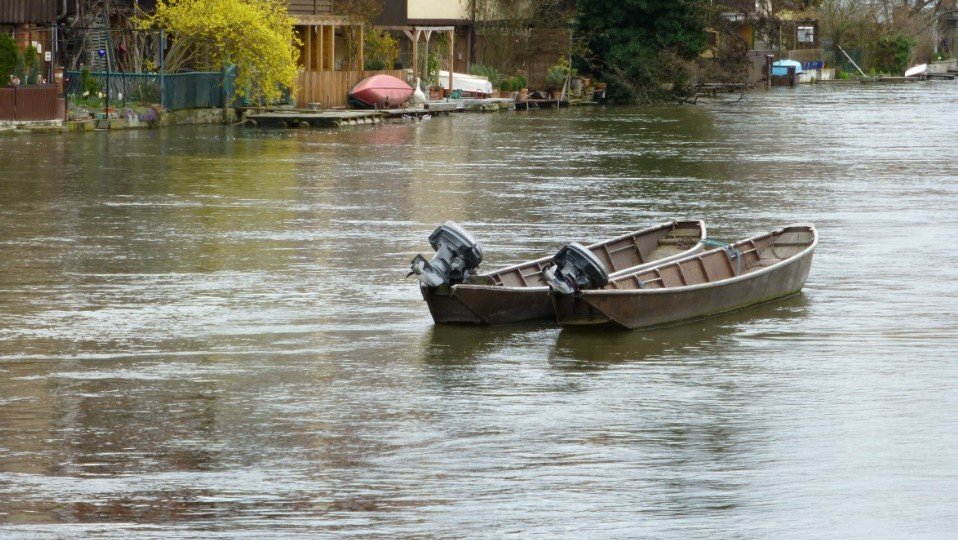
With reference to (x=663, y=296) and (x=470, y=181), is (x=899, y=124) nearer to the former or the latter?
(x=470, y=181)

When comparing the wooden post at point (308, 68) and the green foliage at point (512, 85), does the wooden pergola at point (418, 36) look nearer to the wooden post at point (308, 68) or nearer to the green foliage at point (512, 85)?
the wooden post at point (308, 68)

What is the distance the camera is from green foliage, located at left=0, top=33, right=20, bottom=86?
133 ft

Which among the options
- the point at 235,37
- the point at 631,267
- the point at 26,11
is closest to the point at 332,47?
the point at 235,37

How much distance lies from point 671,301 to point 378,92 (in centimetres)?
4002

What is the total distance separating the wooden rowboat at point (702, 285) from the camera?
16750 mm

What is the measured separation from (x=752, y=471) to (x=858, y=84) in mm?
96948

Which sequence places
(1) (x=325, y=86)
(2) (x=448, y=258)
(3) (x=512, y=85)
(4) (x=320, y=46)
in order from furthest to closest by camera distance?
(3) (x=512, y=85), (4) (x=320, y=46), (1) (x=325, y=86), (2) (x=448, y=258)

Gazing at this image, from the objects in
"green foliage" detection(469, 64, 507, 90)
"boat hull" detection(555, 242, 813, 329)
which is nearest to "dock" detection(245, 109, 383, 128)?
"green foliage" detection(469, 64, 507, 90)

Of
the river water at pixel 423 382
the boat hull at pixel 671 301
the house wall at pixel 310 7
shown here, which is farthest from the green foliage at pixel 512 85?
the boat hull at pixel 671 301

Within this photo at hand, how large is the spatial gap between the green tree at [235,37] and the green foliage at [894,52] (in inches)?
3078

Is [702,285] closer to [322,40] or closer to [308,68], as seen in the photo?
[308,68]

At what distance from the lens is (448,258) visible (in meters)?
16.7

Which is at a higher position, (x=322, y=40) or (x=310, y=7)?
(x=310, y=7)

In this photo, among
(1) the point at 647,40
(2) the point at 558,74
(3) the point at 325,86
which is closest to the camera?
(3) the point at 325,86
